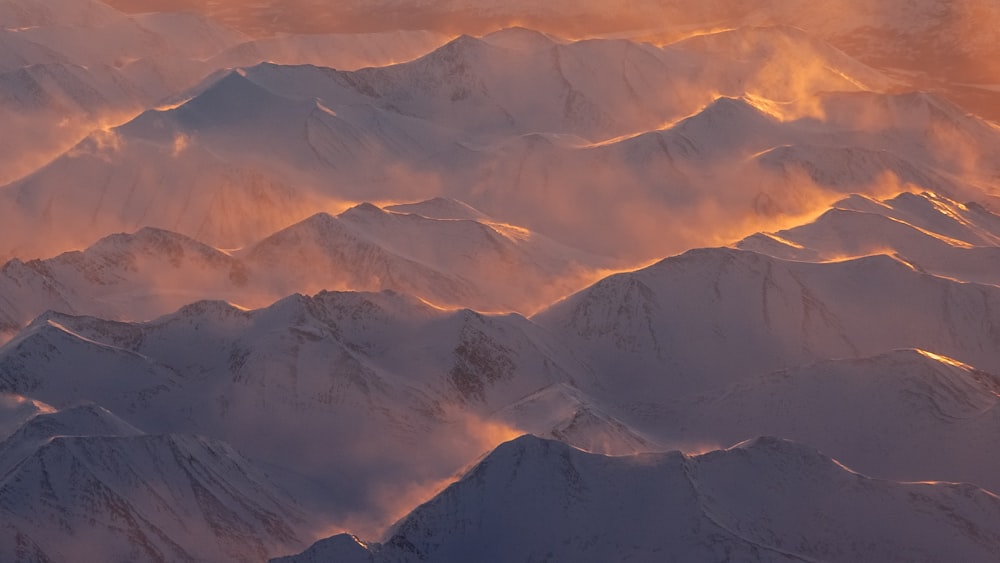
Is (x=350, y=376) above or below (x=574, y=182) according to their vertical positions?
above

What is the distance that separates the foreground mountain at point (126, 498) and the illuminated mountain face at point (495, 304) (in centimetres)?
11

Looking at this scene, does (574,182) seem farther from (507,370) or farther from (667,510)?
(667,510)

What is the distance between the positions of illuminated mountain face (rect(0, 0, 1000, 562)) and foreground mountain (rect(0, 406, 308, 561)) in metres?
0.11

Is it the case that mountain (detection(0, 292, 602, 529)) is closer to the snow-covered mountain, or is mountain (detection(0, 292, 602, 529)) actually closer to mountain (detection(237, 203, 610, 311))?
mountain (detection(237, 203, 610, 311))

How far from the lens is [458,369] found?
173 feet

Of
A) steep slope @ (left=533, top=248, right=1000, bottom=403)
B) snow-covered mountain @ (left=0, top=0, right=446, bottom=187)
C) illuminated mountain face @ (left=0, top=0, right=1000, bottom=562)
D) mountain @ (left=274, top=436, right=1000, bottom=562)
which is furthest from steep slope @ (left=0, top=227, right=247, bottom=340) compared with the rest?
snow-covered mountain @ (left=0, top=0, right=446, bottom=187)

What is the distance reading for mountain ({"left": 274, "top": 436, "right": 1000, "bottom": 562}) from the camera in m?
39.1

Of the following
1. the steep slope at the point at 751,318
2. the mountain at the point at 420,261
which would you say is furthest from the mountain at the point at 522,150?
the steep slope at the point at 751,318

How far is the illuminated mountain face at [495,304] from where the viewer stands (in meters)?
40.7

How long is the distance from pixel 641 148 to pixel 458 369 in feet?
113

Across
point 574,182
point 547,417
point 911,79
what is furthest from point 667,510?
point 911,79

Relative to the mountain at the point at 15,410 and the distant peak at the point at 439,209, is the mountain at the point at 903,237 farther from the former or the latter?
the mountain at the point at 15,410

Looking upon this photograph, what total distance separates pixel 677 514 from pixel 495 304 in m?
24.4

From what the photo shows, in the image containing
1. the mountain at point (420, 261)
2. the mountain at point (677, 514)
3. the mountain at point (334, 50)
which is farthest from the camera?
the mountain at point (334, 50)
